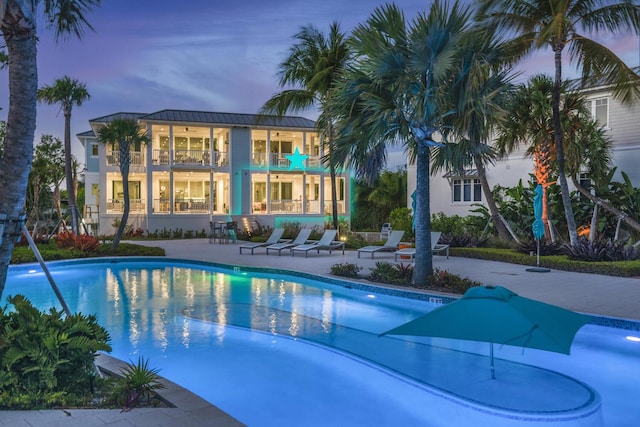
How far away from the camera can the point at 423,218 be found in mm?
10453

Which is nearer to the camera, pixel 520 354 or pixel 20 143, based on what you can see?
pixel 20 143

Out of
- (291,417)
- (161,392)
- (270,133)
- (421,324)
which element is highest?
(270,133)

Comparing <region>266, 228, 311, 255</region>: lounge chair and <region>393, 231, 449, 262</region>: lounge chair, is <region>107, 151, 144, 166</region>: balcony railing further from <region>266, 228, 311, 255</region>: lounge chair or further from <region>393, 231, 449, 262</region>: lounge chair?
<region>393, 231, 449, 262</region>: lounge chair

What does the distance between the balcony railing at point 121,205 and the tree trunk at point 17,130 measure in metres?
24.6

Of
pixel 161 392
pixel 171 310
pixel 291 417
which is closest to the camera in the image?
pixel 161 392

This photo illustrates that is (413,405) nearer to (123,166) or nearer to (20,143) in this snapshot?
(20,143)

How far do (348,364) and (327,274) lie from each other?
6.29 metres

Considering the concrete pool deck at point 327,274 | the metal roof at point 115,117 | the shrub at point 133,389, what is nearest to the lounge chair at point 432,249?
the concrete pool deck at point 327,274

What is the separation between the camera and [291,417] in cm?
518

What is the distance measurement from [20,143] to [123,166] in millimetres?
14919

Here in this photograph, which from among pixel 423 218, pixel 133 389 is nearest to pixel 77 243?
pixel 423 218

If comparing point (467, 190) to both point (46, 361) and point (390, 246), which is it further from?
point (46, 361)

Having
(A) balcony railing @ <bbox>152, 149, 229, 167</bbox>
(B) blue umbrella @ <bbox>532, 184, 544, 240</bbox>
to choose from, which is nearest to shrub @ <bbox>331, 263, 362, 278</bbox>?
(B) blue umbrella @ <bbox>532, 184, 544, 240</bbox>

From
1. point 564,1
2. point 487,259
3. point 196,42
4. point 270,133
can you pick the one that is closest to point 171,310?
point 487,259
